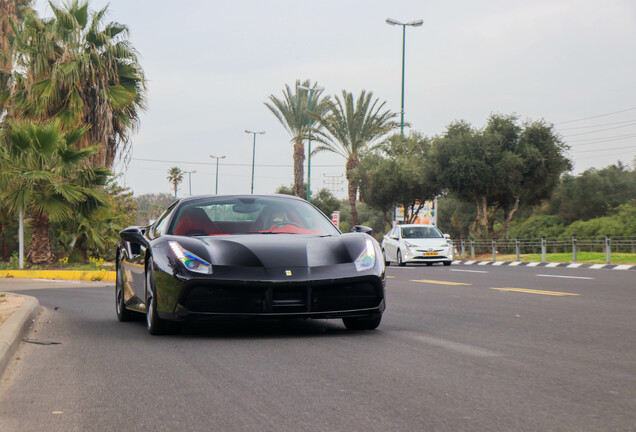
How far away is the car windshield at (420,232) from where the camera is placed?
2881 centimetres

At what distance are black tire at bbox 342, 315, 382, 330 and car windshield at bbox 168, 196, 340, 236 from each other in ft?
2.73

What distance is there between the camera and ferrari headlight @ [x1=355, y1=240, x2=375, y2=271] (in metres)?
7.15

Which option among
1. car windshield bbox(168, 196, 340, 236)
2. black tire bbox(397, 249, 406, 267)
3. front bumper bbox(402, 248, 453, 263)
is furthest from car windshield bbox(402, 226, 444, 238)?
car windshield bbox(168, 196, 340, 236)

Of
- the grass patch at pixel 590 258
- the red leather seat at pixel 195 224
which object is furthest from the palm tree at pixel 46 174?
the grass patch at pixel 590 258

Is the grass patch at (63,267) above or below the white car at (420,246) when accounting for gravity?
below

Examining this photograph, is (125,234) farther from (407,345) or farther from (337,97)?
(337,97)

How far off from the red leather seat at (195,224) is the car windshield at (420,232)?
21134mm

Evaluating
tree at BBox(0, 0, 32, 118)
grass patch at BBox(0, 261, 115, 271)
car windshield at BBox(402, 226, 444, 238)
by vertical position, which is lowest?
grass patch at BBox(0, 261, 115, 271)

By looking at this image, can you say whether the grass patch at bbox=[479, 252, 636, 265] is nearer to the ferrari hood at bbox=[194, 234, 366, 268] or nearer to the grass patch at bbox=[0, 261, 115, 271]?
the grass patch at bbox=[0, 261, 115, 271]

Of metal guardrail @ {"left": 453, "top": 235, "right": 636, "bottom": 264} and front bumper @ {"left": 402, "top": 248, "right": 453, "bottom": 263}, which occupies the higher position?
metal guardrail @ {"left": 453, "top": 235, "right": 636, "bottom": 264}

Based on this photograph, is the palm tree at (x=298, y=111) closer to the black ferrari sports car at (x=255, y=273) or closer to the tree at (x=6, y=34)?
the tree at (x=6, y=34)

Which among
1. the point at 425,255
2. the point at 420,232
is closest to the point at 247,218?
the point at 425,255

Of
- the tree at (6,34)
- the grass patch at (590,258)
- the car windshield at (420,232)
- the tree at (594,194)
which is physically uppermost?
the tree at (6,34)

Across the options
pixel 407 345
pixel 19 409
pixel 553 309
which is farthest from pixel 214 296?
pixel 553 309
